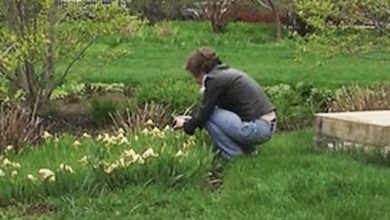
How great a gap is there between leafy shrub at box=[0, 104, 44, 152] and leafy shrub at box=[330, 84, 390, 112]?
3663 mm

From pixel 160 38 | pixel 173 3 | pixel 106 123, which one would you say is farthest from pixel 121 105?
pixel 173 3

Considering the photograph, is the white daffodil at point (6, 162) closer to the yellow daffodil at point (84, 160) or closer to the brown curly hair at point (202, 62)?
the yellow daffodil at point (84, 160)

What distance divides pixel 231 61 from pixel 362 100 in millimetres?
10174

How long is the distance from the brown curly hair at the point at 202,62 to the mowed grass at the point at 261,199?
0.98 meters

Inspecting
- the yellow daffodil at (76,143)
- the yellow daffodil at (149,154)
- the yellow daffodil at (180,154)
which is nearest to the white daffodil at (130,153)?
the yellow daffodil at (149,154)

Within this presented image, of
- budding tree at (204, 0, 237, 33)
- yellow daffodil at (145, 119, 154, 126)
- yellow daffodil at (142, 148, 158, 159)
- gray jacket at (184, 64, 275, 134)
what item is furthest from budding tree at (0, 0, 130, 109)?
budding tree at (204, 0, 237, 33)

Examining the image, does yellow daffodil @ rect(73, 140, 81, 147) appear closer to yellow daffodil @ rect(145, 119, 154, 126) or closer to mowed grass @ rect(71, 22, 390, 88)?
yellow daffodil @ rect(145, 119, 154, 126)

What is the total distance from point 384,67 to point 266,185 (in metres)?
11.9

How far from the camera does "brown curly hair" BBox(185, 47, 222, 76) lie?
9.09 m

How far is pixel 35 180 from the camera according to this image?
25.3 feet

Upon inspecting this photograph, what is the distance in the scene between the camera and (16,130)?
941 cm

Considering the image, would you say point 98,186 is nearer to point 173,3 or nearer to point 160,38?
point 160,38

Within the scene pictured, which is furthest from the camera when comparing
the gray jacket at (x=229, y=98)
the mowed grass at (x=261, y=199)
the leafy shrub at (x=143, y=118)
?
the leafy shrub at (x=143, y=118)

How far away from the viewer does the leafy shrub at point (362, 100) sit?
1155 cm
